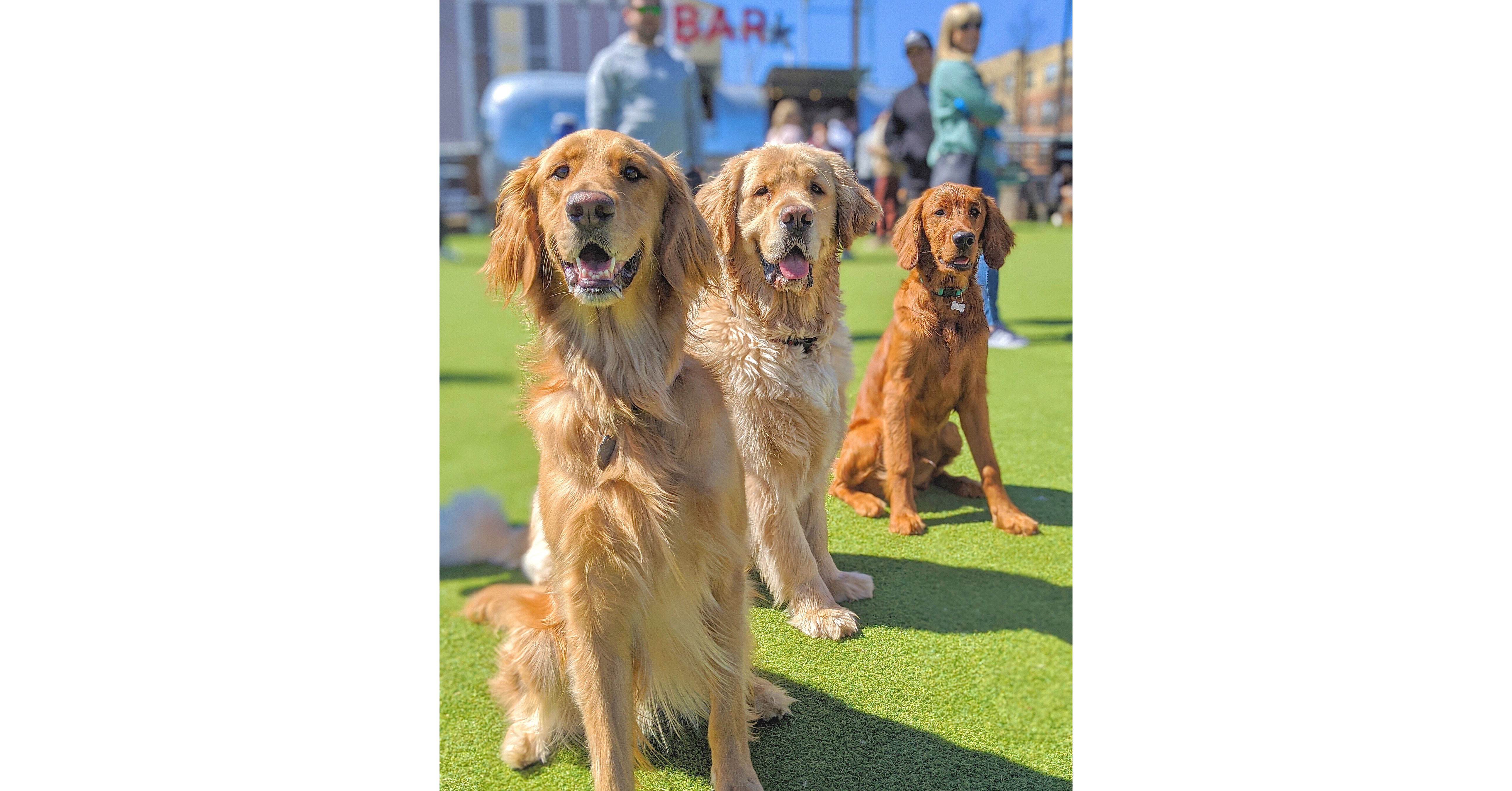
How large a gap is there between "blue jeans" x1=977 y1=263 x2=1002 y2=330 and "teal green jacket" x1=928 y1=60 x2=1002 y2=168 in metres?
0.38

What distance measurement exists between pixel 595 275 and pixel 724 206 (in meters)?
0.50

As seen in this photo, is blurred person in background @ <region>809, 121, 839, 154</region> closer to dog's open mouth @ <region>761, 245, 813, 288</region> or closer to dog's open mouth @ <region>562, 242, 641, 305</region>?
dog's open mouth @ <region>761, 245, 813, 288</region>

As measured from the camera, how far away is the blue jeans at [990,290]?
192 cm

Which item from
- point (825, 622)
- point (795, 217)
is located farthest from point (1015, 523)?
point (795, 217)

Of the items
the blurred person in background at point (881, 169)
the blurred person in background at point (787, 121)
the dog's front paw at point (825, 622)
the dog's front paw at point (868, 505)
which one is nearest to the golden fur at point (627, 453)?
the dog's front paw at point (825, 622)

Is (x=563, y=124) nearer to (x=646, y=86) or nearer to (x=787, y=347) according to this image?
(x=646, y=86)

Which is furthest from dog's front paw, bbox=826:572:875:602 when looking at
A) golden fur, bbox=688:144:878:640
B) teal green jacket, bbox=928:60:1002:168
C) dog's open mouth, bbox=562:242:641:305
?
teal green jacket, bbox=928:60:1002:168

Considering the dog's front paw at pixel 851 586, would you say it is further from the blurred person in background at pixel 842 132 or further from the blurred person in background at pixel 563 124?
the blurred person in background at pixel 563 124

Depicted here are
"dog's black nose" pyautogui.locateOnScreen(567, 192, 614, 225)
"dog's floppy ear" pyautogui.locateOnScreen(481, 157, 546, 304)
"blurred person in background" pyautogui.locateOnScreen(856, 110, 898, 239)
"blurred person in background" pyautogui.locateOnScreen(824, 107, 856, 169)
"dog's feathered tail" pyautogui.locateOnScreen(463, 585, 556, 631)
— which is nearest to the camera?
"dog's black nose" pyautogui.locateOnScreen(567, 192, 614, 225)

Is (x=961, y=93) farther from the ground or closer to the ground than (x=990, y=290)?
farther from the ground

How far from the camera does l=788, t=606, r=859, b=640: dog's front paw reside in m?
1.84

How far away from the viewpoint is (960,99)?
84.7 inches

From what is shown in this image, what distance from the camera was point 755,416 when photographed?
195 centimetres

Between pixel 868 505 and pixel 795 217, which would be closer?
pixel 795 217
